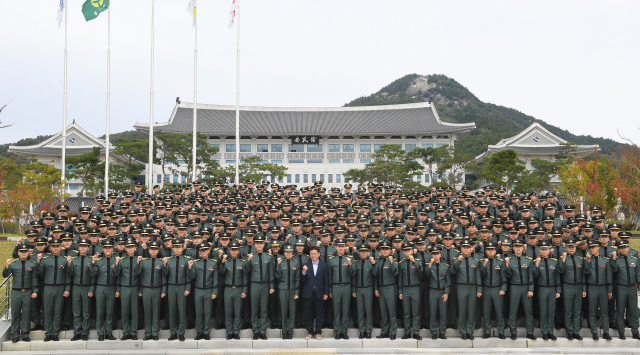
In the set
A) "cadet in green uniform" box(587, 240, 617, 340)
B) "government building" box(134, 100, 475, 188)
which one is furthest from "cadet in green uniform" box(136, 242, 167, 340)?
"government building" box(134, 100, 475, 188)

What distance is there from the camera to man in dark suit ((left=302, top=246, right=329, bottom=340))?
8242 mm

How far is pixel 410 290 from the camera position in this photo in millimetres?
8180

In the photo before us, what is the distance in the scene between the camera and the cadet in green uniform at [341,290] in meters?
8.20

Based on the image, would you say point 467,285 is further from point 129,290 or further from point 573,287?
point 129,290

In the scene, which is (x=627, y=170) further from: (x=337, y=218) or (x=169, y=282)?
(x=169, y=282)

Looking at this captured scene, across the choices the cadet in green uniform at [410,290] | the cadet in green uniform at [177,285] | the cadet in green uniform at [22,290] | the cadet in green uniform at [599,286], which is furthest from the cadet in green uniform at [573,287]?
the cadet in green uniform at [22,290]

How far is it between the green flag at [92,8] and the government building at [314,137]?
61.2ft

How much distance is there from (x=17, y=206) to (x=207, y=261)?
16350 mm

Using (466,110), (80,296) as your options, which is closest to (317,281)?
(80,296)

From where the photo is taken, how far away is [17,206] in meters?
20.1

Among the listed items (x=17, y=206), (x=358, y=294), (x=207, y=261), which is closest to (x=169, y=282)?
(x=207, y=261)

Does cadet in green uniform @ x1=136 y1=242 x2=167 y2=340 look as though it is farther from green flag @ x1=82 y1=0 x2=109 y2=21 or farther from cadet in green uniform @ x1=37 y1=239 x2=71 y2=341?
green flag @ x1=82 y1=0 x2=109 y2=21

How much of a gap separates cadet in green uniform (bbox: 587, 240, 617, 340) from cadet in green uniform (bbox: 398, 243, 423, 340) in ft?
10.1

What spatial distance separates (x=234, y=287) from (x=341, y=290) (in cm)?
191
